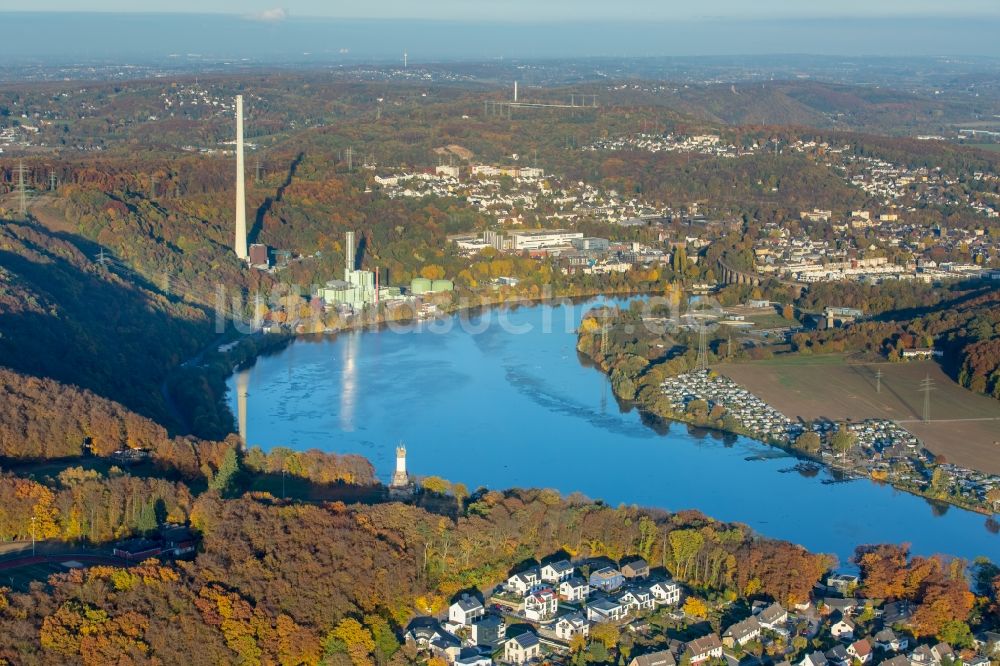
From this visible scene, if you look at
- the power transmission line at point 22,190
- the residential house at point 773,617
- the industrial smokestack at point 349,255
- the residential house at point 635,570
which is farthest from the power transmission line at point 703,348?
the power transmission line at point 22,190

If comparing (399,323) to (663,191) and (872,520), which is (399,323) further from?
(663,191)

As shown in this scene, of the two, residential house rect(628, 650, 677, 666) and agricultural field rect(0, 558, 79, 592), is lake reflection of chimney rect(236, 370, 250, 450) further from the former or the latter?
residential house rect(628, 650, 677, 666)

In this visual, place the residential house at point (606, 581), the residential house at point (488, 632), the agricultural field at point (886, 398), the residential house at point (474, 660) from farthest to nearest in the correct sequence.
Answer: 1. the agricultural field at point (886, 398)
2. the residential house at point (606, 581)
3. the residential house at point (488, 632)
4. the residential house at point (474, 660)

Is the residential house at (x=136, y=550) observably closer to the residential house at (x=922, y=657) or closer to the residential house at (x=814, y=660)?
the residential house at (x=814, y=660)

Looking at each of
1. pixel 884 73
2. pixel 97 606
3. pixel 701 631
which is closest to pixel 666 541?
pixel 701 631

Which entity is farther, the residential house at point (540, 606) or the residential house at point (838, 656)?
the residential house at point (540, 606)

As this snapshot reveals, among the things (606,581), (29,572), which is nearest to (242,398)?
(29,572)
